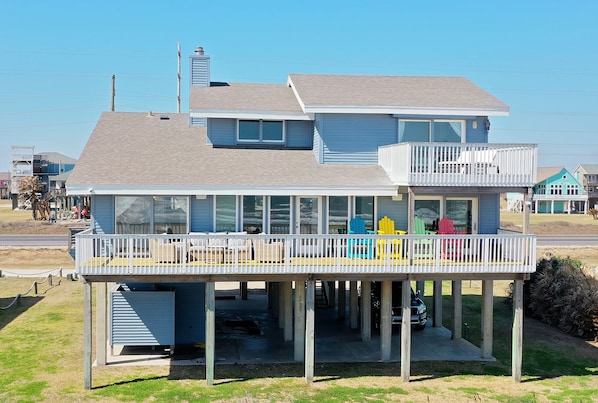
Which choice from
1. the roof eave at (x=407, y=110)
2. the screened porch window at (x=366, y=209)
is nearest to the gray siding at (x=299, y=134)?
the roof eave at (x=407, y=110)

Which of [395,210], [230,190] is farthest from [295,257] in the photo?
[395,210]

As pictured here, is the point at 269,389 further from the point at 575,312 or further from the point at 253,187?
the point at 575,312

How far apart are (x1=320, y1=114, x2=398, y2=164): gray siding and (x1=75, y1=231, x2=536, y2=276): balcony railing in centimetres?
413

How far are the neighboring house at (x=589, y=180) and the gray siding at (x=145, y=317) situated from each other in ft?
324

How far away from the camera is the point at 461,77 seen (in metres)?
26.5

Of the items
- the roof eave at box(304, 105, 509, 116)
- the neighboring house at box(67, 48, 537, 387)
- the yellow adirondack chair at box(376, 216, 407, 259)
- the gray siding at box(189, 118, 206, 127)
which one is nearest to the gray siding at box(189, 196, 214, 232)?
the neighboring house at box(67, 48, 537, 387)

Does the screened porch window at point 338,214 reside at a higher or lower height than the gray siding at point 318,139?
lower

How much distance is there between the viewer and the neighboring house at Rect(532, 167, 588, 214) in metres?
102

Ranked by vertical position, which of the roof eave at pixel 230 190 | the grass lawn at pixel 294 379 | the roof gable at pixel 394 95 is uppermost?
the roof gable at pixel 394 95

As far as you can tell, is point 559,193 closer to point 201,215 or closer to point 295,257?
point 295,257

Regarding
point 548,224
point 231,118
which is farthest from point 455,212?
point 548,224

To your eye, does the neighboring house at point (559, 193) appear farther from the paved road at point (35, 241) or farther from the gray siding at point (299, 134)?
the gray siding at point (299, 134)

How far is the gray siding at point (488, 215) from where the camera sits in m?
21.4

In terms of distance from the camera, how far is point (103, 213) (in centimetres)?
1978
